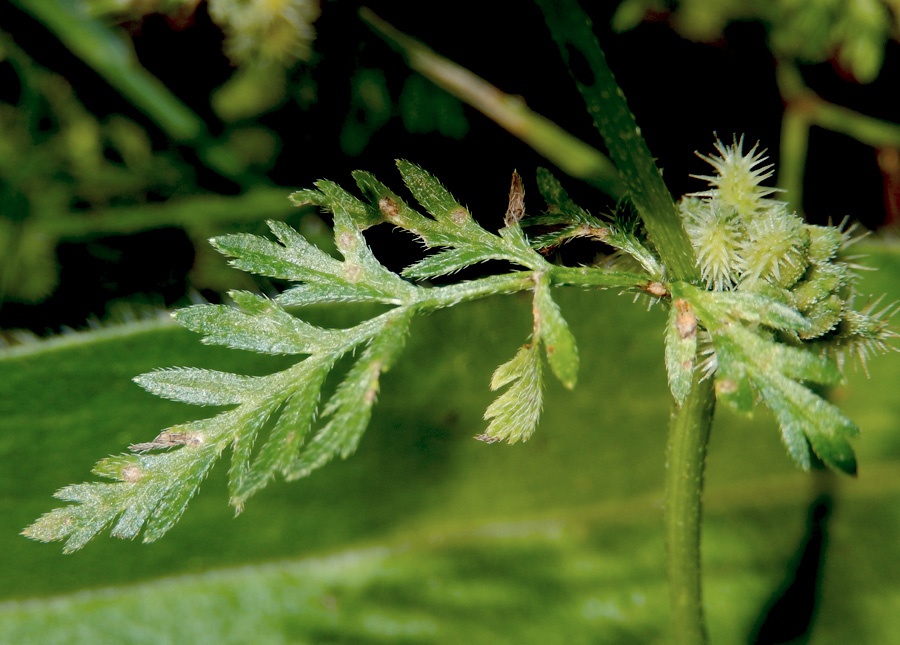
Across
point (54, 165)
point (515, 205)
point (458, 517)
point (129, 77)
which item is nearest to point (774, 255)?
point (515, 205)

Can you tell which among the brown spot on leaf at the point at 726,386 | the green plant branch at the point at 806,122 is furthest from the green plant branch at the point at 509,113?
the brown spot on leaf at the point at 726,386

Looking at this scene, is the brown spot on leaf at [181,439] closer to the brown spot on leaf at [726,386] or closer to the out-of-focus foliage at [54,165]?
the brown spot on leaf at [726,386]

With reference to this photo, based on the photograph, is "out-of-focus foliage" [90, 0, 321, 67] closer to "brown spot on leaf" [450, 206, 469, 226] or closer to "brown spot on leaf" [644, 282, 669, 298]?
"brown spot on leaf" [450, 206, 469, 226]

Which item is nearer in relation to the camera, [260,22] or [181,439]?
[181,439]

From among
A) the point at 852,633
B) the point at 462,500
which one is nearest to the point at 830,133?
the point at 852,633

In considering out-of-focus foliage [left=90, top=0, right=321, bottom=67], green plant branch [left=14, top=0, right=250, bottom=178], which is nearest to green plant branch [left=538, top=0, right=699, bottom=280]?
out-of-focus foliage [left=90, top=0, right=321, bottom=67]

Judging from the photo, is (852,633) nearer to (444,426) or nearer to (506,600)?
(506,600)

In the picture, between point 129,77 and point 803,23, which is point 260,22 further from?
point 803,23

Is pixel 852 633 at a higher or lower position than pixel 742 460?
lower
